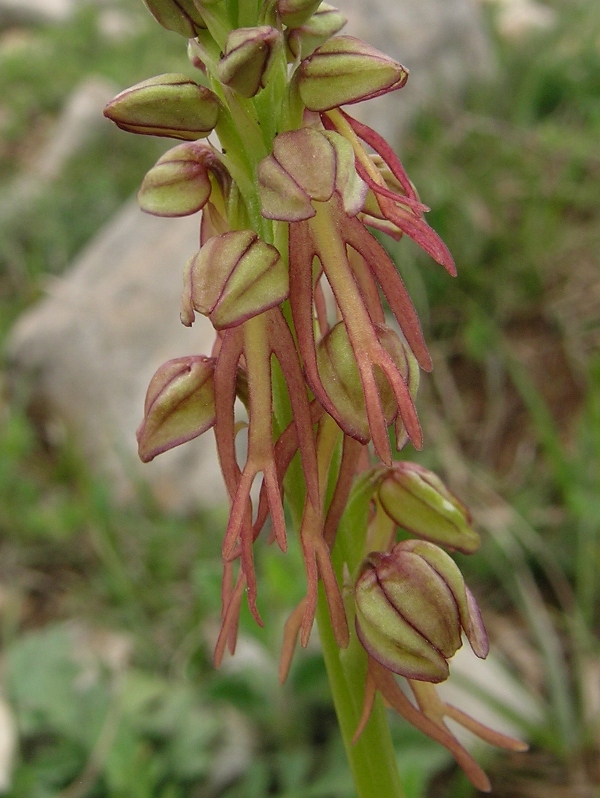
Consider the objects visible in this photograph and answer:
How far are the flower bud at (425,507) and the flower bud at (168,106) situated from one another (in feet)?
1.00

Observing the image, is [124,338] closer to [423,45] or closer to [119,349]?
[119,349]

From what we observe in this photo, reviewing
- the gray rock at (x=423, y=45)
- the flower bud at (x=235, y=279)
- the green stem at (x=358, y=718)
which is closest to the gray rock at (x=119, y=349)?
the gray rock at (x=423, y=45)

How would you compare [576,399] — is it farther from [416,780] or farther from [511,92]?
[511,92]

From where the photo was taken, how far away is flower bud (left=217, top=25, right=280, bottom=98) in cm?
57

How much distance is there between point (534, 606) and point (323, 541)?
113cm

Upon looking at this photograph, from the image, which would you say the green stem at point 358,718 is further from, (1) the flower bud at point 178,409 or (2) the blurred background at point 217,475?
(2) the blurred background at point 217,475

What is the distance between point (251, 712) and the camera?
150 centimetres

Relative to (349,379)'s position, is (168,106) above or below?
above

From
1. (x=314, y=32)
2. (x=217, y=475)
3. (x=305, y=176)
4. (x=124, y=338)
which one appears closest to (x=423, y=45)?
(x=124, y=338)

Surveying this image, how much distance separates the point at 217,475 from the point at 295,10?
1734 mm

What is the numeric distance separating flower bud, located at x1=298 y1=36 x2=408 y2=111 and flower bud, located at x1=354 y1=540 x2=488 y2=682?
0.34 meters

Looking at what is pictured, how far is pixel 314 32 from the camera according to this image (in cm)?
65

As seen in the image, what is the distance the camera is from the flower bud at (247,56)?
57 cm

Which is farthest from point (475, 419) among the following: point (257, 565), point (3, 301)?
point (3, 301)
